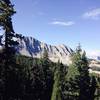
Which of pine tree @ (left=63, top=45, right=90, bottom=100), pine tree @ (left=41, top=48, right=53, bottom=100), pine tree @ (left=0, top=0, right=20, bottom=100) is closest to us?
pine tree @ (left=0, top=0, right=20, bottom=100)

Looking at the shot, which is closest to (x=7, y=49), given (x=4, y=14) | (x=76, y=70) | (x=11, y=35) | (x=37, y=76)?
(x=11, y=35)

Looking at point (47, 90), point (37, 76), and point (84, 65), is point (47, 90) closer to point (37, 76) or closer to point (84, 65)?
point (37, 76)

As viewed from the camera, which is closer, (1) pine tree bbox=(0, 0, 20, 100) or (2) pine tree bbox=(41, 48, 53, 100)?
(1) pine tree bbox=(0, 0, 20, 100)

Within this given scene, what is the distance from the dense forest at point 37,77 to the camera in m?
27.6

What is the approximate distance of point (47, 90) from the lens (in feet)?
285

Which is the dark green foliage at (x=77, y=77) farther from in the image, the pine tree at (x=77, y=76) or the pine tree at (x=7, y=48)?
the pine tree at (x=7, y=48)

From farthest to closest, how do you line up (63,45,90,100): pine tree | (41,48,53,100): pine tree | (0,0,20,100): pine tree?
(41,48,53,100): pine tree
(63,45,90,100): pine tree
(0,0,20,100): pine tree

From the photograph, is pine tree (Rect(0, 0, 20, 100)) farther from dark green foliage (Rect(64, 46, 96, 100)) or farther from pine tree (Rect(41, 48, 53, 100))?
pine tree (Rect(41, 48, 53, 100))

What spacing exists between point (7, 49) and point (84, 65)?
31984 mm

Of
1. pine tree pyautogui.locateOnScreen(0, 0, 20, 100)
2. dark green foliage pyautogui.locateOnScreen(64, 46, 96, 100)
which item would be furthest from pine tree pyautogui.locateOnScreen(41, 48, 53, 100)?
pine tree pyautogui.locateOnScreen(0, 0, 20, 100)

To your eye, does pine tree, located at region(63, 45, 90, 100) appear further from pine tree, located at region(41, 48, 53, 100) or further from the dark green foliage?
pine tree, located at region(41, 48, 53, 100)

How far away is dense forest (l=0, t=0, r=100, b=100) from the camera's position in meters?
27.6

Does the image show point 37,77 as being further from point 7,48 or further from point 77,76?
point 7,48

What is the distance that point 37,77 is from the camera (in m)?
84.5
